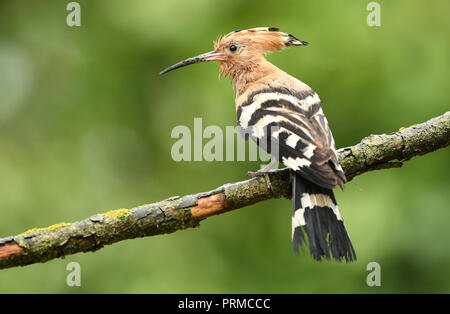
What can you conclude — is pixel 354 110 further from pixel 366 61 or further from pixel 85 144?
pixel 85 144

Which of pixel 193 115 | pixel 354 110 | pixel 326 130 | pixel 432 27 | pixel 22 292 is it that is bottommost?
pixel 22 292

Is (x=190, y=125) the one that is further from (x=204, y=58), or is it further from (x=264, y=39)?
(x=264, y=39)

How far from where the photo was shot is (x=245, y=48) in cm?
428

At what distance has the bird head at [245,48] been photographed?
4207 mm

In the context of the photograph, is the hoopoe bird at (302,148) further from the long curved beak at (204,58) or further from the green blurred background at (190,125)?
the green blurred background at (190,125)

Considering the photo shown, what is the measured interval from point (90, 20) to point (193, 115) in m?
1.26

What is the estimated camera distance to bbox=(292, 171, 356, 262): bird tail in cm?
291

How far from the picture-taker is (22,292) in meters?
4.20

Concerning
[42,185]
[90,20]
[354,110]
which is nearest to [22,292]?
[42,185]

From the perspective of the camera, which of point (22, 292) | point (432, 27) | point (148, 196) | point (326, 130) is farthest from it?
point (148, 196)

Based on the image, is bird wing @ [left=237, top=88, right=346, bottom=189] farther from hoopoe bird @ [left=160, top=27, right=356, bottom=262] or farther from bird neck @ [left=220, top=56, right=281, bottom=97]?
bird neck @ [left=220, top=56, right=281, bottom=97]

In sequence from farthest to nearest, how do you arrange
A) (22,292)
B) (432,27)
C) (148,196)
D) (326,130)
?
(148,196)
(432,27)
(22,292)
(326,130)

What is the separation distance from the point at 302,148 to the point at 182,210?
29.1 inches

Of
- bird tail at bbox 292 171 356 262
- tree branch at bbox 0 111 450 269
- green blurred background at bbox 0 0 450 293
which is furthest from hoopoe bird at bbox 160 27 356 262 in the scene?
green blurred background at bbox 0 0 450 293
